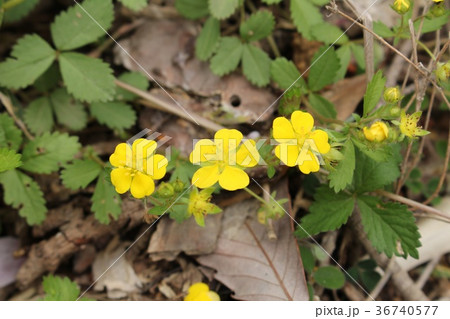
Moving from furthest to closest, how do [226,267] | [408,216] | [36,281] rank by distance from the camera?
[36,281], [226,267], [408,216]

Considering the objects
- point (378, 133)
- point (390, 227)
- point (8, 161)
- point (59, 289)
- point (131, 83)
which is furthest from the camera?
point (131, 83)

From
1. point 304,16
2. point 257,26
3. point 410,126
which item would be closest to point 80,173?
point 257,26

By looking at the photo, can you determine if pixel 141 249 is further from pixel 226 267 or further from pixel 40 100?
pixel 40 100

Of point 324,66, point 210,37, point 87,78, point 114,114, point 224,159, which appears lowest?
point 114,114

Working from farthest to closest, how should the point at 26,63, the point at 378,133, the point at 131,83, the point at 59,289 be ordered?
the point at 131,83
the point at 26,63
the point at 59,289
the point at 378,133

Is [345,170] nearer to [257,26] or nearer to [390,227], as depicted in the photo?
[390,227]
